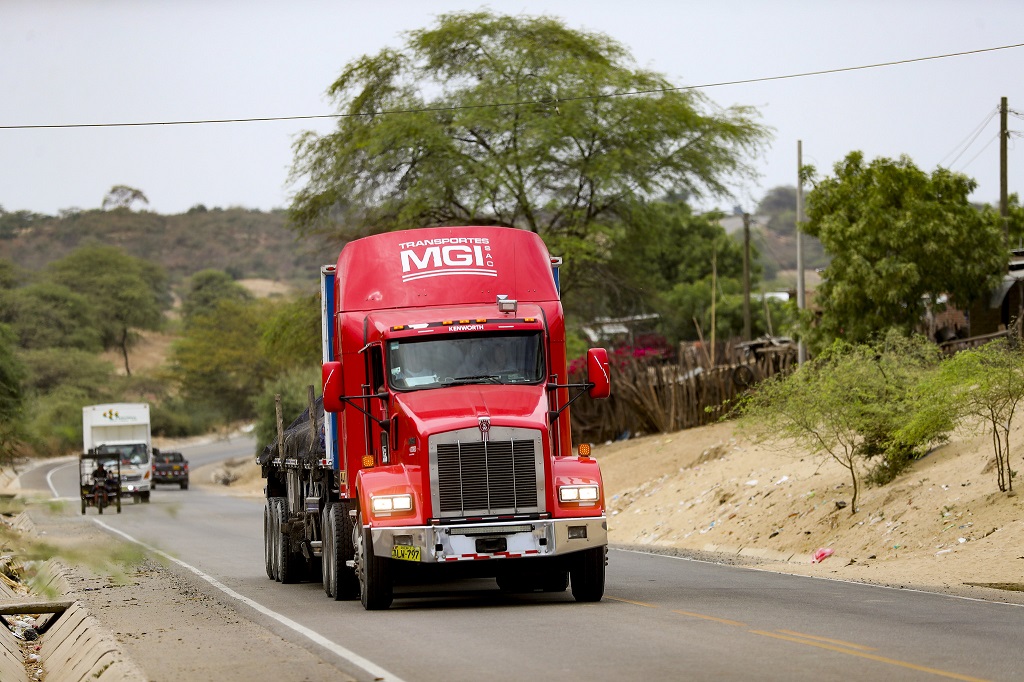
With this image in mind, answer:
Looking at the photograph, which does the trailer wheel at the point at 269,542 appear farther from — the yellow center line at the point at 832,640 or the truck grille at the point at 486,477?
the yellow center line at the point at 832,640

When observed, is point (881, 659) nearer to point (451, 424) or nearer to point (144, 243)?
point (451, 424)

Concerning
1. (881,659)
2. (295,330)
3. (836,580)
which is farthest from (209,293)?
(881,659)

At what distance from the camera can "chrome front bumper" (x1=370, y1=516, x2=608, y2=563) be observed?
1445cm

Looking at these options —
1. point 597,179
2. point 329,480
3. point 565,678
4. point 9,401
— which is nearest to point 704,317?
point 597,179

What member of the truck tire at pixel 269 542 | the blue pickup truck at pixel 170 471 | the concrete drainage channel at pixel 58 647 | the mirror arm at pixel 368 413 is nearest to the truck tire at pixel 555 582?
the mirror arm at pixel 368 413

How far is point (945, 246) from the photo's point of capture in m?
34.4

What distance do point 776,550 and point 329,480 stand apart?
32.4 feet

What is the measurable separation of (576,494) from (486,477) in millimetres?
968

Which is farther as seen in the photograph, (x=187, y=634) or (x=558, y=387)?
(x=558, y=387)

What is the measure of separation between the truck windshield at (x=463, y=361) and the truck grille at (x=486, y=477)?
1152mm

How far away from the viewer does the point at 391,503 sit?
1473cm

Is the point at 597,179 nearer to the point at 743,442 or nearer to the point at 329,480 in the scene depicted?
the point at 743,442

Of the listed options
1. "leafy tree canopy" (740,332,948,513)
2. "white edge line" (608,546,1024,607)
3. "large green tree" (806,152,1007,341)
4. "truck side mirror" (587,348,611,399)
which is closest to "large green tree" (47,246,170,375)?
"large green tree" (806,152,1007,341)

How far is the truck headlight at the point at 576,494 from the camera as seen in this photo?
14.8 m
